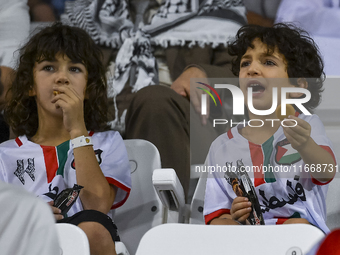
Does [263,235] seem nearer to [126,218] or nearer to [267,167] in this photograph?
[267,167]

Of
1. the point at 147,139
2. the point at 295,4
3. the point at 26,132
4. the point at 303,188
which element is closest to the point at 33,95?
the point at 26,132

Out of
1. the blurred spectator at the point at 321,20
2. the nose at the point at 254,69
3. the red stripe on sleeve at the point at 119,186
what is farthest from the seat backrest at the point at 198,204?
the blurred spectator at the point at 321,20

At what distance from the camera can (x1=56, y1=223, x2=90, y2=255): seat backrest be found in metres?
0.66

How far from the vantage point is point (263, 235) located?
682 mm

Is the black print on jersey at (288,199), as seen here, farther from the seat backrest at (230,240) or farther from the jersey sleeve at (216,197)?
the seat backrest at (230,240)

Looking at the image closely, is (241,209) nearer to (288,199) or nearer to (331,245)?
(288,199)

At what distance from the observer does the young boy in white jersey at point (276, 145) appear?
0.92 m

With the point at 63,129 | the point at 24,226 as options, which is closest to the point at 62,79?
the point at 63,129

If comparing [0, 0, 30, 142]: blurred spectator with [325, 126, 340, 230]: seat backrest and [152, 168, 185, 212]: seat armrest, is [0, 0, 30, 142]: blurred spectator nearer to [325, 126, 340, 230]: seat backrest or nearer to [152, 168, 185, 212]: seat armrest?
[152, 168, 185, 212]: seat armrest

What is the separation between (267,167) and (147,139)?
0.35m

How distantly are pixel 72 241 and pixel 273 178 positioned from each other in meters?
0.49

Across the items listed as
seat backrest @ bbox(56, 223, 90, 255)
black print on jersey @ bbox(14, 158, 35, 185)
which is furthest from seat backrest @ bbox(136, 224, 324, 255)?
black print on jersey @ bbox(14, 158, 35, 185)

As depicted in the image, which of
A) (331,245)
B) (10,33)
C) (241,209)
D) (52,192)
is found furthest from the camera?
(10,33)

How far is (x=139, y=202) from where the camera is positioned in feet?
3.63
